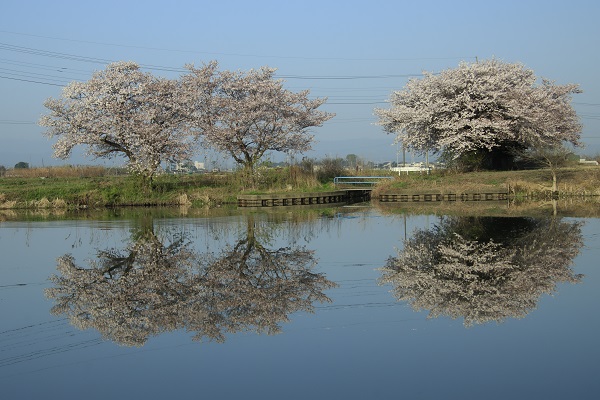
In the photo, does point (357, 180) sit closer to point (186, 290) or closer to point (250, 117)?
point (250, 117)

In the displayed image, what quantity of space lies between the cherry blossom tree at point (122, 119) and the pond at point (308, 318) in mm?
18864

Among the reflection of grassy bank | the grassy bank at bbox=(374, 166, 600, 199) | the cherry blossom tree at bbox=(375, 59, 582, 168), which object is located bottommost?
the reflection of grassy bank

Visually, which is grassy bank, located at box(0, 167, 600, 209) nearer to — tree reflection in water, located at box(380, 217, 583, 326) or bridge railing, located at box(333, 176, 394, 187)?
bridge railing, located at box(333, 176, 394, 187)

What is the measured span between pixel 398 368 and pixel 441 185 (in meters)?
29.9

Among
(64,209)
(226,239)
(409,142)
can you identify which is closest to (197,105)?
(64,209)

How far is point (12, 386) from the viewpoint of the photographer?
711 cm

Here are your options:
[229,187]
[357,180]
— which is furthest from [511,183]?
[229,187]

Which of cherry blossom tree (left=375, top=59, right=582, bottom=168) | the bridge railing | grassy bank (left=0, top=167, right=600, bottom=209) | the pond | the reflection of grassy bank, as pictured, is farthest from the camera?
the bridge railing

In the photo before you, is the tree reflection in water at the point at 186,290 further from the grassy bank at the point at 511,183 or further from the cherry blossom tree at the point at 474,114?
the cherry blossom tree at the point at 474,114

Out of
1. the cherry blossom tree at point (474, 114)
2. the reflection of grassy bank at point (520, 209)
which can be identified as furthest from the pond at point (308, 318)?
the cherry blossom tree at point (474, 114)

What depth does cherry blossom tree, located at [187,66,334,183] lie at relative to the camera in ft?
126

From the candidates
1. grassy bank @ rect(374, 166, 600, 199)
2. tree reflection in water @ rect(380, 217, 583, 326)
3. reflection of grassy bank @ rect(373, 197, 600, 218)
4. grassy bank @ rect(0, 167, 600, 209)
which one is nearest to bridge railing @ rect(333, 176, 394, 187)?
grassy bank @ rect(0, 167, 600, 209)

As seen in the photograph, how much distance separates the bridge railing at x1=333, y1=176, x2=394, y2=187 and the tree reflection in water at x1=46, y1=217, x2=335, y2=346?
25.1 metres

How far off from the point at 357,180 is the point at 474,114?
30.3 ft
